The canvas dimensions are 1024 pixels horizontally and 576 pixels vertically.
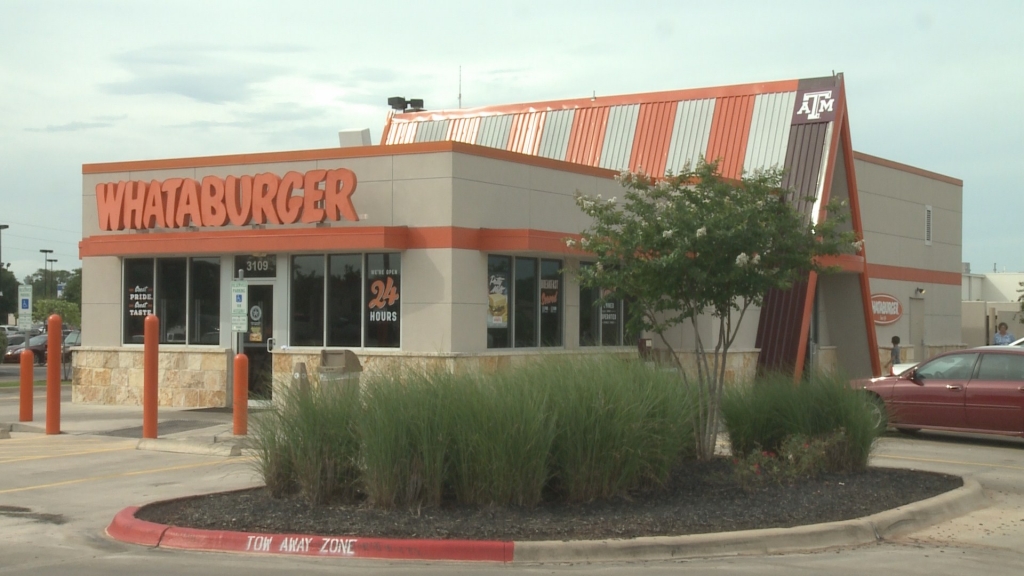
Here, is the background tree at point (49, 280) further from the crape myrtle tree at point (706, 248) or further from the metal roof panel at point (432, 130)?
the crape myrtle tree at point (706, 248)

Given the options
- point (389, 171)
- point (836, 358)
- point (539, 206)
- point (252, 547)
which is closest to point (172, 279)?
point (389, 171)

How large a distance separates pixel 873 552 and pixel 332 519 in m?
4.70

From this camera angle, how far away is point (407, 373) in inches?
422

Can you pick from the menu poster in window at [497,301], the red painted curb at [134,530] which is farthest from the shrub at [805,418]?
the menu poster in window at [497,301]

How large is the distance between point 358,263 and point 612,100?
38.6 feet

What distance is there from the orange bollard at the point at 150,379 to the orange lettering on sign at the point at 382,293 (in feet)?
14.0

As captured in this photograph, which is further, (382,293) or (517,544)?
(382,293)

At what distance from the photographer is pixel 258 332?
20531 millimetres

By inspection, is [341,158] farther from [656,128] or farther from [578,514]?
[578,514]

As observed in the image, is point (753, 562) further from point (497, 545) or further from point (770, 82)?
point (770, 82)

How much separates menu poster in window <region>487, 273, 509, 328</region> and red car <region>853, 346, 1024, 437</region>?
249 inches

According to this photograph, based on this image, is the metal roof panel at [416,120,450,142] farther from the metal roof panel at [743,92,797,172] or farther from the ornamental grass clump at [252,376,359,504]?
the ornamental grass clump at [252,376,359,504]

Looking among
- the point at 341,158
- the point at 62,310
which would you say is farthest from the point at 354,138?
the point at 62,310

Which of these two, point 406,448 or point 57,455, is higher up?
point 406,448
